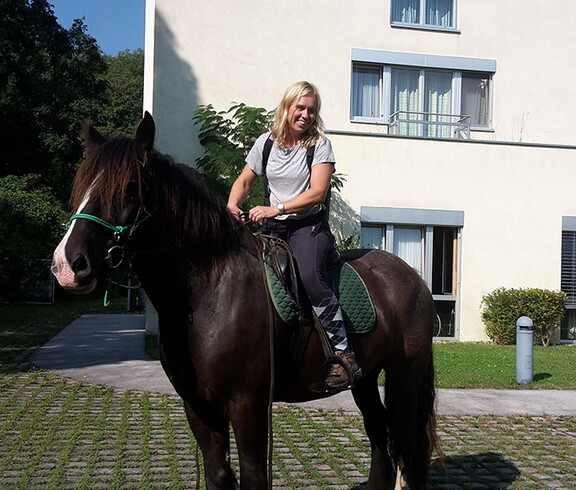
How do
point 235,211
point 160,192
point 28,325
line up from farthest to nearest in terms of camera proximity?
1. point 28,325
2. point 235,211
3. point 160,192

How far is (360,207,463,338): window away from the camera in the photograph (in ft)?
49.4

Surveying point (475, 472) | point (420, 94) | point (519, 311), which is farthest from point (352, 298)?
point (420, 94)

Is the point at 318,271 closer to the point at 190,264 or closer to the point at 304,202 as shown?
the point at 304,202

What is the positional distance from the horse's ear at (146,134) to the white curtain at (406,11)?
584 inches

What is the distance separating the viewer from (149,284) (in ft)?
10.3

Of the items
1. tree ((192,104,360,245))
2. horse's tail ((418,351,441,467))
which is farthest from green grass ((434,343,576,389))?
horse's tail ((418,351,441,467))

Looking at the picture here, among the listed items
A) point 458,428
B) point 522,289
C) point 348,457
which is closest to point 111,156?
point 348,457

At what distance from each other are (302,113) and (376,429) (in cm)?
243

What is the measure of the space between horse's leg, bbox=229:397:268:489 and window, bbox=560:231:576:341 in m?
14.8

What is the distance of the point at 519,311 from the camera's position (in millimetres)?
14562

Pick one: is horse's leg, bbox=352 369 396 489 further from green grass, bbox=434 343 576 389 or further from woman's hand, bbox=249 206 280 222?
green grass, bbox=434 343 576 389

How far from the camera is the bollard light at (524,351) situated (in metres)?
9.50

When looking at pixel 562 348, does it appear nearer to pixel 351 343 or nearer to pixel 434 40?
pixel 434 40

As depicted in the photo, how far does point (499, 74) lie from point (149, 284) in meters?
15.3
